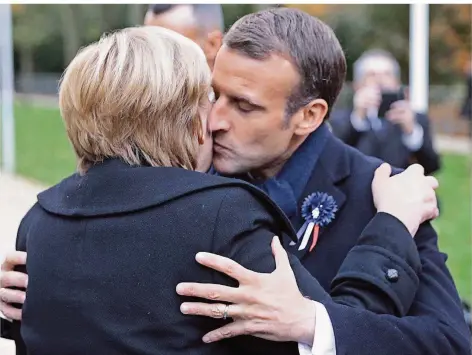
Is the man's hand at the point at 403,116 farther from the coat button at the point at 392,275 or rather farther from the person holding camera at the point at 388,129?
the coat button at the point at 392,275

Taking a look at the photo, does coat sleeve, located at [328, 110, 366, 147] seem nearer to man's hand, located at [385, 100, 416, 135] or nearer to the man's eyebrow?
man's hand, located at [385, 100, 416, 135]

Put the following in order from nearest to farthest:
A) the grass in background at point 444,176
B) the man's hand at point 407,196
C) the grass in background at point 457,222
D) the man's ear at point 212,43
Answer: the man's hand at point 407,196, the man's ear at point 212,43, the grass in background at point 457,222, the grass in background at point 444,176

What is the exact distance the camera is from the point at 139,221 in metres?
1.73

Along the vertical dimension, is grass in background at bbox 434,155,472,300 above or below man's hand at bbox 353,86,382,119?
below

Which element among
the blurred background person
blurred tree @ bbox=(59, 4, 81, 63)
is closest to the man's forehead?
the blurred background person

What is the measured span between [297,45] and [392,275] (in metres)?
0.73

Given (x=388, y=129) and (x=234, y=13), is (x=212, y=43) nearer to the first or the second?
(x=388, y=129)

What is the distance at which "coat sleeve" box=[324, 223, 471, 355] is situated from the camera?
1.88 metres

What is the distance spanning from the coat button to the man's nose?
641 mm

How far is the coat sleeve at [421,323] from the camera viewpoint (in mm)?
1877

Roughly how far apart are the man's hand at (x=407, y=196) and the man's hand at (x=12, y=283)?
100 centimetres

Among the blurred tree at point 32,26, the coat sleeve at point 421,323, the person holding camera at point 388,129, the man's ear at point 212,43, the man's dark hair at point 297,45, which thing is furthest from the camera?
the blurred tree at point 32,26

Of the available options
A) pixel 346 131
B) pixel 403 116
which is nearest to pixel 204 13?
pixel 346 131

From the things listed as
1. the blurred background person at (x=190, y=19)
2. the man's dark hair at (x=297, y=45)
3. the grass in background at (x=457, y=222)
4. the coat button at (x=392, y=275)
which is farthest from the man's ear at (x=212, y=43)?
the grass in background at (x=457, y=222)
